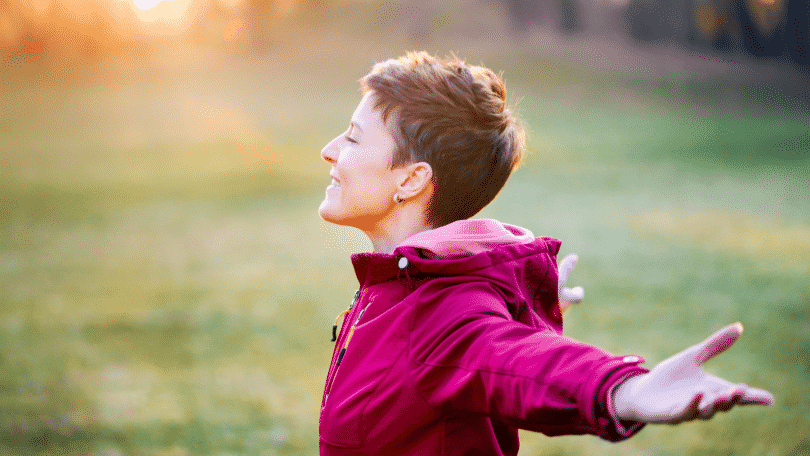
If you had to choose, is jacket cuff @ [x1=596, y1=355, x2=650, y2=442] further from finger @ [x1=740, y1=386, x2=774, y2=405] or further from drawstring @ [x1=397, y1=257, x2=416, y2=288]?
drawstring @ [x1=397, y1=257, x2=416, y2=288]

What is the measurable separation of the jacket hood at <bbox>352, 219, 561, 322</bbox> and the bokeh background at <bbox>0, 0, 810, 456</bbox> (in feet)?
3.35

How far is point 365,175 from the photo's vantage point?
1887 millimetres

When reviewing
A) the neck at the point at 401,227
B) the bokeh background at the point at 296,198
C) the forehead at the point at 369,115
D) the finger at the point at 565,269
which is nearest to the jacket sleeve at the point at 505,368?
the neck at the point at 401,227

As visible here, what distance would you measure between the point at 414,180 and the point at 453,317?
494 millimetres

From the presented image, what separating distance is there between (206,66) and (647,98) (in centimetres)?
1440

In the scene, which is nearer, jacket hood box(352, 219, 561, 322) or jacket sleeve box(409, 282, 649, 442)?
jacket sleeve box(409, 282, 649, 442)

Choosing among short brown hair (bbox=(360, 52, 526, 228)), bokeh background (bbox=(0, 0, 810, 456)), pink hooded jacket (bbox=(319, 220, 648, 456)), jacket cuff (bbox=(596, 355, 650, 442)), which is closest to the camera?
jacket cuff (bbox=(596, 355, 650, 442))

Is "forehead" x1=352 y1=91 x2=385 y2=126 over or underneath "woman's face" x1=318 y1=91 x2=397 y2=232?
over

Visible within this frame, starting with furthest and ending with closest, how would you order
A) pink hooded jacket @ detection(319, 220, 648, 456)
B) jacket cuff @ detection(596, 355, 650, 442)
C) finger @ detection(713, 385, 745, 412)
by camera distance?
1. pink hooded jacket @ detection(319, 220, 648, 456)
2. jacket cuff @ detection(596, 355, 650, 442)
3. finger @ detection(713, 385, 745, 412)

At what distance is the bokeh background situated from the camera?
573 centimetres

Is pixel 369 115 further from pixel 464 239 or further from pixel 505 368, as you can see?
pixel 505 368

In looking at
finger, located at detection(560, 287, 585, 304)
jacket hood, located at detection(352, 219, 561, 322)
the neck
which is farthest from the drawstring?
finger, located at detection(560, 287, 585, 304)

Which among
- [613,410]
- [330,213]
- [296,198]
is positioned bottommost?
[296,198]

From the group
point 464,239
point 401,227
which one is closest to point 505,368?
point 464,239
